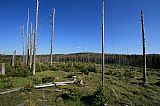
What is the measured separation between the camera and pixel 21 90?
15047 mm

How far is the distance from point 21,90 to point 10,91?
2.47 ft

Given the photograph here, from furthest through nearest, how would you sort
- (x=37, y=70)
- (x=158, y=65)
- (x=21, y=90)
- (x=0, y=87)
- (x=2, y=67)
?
(x=158, y=65)
(x=37, y=70)
(x=2, y=67)
(x=0, y=87)
(x=21, y=90)

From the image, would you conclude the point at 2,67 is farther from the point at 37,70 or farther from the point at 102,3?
the point at 102,3

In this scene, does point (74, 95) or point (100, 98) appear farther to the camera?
point (74, 95)

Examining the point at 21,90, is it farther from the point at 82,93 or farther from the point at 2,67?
the point at 2,67

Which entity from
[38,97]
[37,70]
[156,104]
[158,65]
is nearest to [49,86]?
[38,97]

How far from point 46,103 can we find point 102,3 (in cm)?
1099

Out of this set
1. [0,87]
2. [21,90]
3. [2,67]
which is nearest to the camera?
[21,90]

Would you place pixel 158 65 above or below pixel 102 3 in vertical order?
below

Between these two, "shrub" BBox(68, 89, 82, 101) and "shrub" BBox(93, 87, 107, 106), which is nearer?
"shrub" BBox(93, 87, 107, 106)

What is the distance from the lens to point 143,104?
1630 centimetres

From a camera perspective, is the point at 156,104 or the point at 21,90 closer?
the point at 21,90

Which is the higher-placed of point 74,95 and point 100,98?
point 74,95

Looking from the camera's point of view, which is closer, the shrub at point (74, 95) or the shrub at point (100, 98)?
the shrub at point (100, 98)
